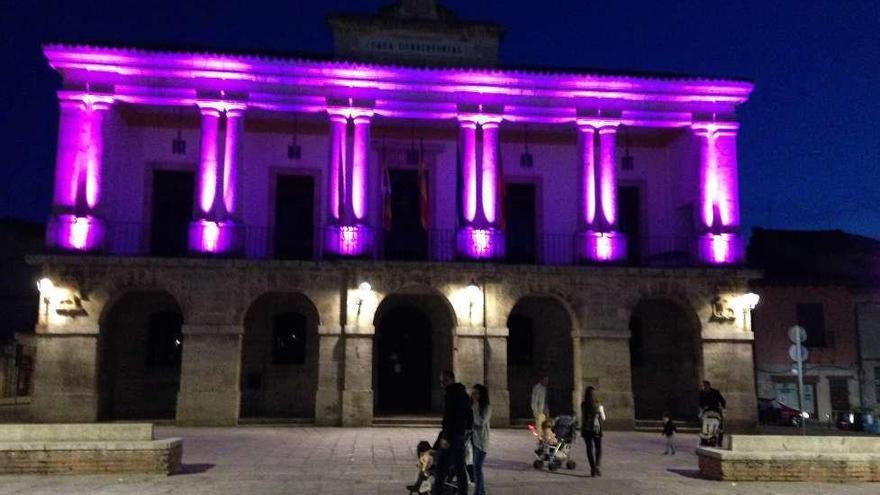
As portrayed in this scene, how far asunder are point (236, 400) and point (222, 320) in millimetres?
2103

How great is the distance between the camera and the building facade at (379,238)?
68.7 feet

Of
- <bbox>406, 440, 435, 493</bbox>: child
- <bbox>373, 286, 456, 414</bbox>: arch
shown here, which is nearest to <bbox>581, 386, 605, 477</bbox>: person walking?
<bbox>406, 440, 435, 493</bbox>: child

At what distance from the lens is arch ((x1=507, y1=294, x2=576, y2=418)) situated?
24.5m

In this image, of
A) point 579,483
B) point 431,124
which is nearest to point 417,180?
point 431,124

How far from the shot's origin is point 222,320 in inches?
826

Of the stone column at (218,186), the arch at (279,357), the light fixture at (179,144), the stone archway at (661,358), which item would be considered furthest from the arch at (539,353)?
the light fixture at (179,144)

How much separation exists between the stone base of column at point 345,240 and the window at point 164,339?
5548mm

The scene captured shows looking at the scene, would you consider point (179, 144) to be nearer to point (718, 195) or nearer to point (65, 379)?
point (65, 379)

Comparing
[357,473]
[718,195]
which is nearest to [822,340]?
[718,195]

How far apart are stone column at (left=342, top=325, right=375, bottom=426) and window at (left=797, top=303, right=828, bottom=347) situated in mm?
17242

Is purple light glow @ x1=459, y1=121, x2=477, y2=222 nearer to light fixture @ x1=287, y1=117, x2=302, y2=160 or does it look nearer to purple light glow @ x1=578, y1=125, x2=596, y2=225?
purple light glow @ x1=578, y1=125, x2=596, y2=225

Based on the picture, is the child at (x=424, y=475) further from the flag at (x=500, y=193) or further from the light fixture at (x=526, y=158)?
the light fixture at (x=526, y=158)

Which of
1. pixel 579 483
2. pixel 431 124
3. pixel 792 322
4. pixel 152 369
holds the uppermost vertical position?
pixel 431 124

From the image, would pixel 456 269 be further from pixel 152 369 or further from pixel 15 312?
pixel 15 312
